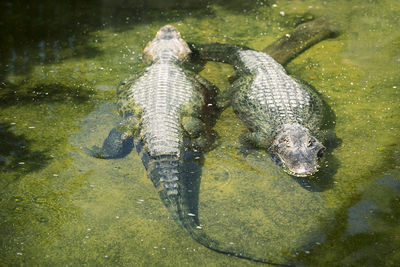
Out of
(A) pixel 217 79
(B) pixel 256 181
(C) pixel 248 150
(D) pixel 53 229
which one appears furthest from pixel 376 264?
(A) pixel 217 79

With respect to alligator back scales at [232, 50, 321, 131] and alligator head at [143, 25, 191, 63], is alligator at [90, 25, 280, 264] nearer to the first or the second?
alligator head at [143, 25, 191, 63]

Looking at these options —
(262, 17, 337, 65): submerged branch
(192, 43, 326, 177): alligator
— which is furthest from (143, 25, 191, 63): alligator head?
(262, 17, 337, 65): submerged branch

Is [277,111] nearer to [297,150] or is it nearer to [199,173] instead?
Answer: [297,150]

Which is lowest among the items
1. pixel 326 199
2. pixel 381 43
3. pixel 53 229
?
pixel 53 229

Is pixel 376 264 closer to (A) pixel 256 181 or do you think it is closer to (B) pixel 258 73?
(A) pixel 256 181

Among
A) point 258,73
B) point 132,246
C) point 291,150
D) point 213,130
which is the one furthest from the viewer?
point 258,73

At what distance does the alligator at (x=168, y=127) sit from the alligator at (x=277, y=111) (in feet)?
1.74

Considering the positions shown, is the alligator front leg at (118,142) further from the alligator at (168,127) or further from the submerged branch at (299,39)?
the submerged branch at (299,39)

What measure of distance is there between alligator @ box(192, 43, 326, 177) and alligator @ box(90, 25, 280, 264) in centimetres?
53

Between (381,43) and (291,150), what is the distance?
12.6ft

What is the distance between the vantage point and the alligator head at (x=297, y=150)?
194 inches

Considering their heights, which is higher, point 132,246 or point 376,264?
point 376,264

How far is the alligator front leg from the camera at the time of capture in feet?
17.6

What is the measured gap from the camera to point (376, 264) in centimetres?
389
